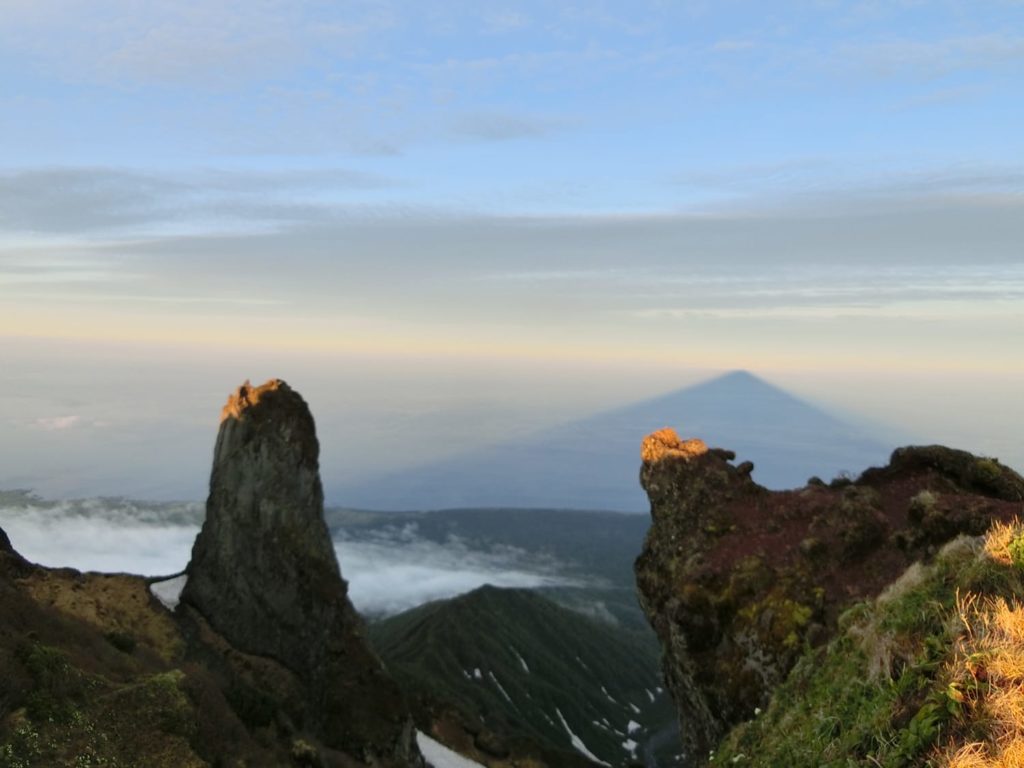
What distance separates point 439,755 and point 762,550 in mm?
50270

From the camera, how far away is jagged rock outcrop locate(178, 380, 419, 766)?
172ft

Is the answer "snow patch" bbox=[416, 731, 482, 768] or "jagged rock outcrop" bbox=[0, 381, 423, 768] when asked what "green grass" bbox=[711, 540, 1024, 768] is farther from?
"snow patch" bbox=[416, 731, 482, 768]

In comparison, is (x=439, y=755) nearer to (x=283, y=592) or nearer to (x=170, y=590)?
(x=283, y=592)

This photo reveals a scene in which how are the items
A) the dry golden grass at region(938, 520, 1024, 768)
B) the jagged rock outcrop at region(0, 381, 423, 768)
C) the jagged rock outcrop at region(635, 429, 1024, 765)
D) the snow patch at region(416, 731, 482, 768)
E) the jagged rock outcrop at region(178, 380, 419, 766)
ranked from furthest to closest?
the snow patch at region(416, 731, 482, 768) < the jagged rock outcrop at region(178, 380, 419, 766) < the jagged rock outcrop at region(0, 381, 423, 768) < the jagged rock outcrop at region(635, 429, 1024, 765) < the dry golden grass at region(938, 520, 1024, 768)

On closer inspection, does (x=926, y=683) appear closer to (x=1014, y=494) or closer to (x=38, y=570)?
(x=1014, y=494)

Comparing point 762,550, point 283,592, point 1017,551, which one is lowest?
point 283,592

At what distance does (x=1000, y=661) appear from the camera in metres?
10.9

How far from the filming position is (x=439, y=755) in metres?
70.9

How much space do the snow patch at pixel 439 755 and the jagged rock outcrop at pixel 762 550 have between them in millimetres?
→ 38626

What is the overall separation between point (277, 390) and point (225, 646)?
19.1 meters

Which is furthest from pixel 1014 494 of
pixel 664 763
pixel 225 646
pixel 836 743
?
pixel 664 763

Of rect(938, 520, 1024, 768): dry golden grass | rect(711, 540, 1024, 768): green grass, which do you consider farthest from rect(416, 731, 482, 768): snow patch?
rect(938, 520, 1024, 768): dry golden grass

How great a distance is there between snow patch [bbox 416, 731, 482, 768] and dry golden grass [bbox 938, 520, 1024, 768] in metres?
64.6

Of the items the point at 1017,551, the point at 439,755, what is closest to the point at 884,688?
the point at 1017,551
